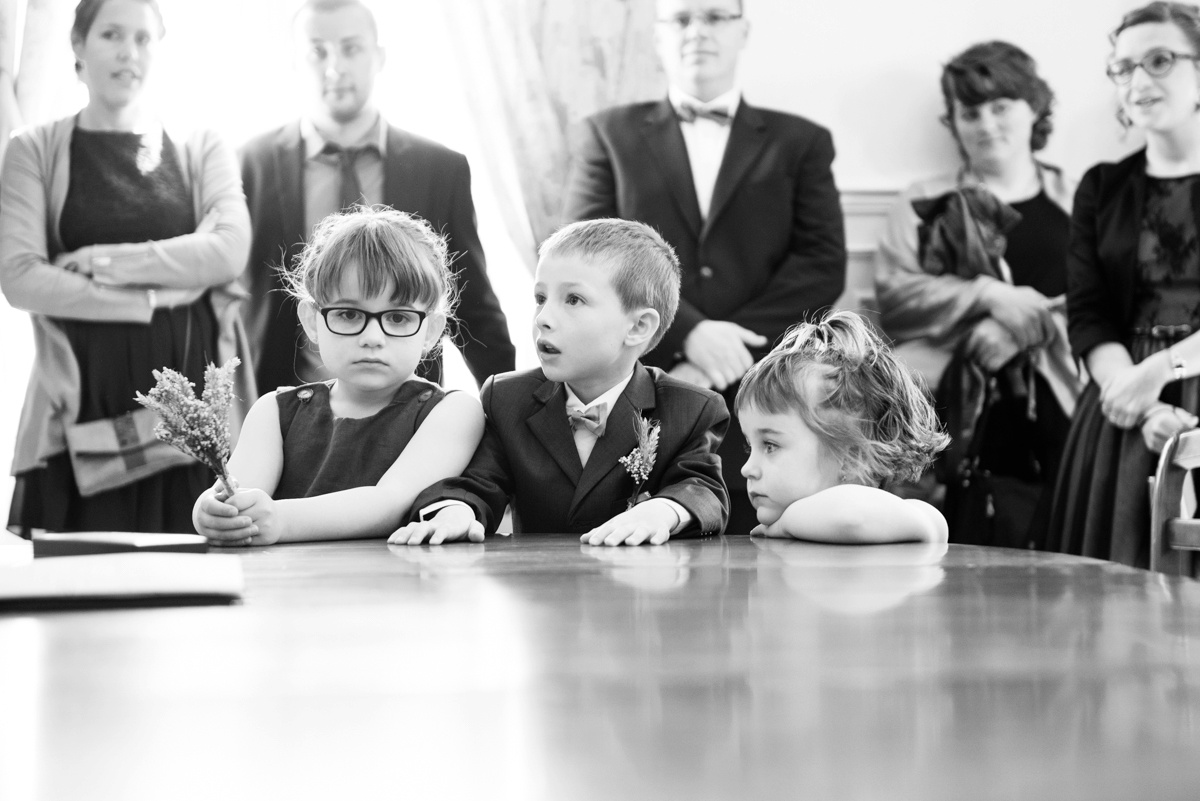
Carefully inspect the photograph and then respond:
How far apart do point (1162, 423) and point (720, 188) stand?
1570 mm

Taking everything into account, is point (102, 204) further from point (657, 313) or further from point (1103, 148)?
point (1103, 148)

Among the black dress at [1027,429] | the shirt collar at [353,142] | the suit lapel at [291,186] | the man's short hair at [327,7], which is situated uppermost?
the man's short hair at [327,7]

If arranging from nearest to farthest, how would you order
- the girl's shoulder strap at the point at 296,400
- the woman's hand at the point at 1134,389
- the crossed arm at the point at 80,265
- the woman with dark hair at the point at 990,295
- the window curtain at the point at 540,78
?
1. the girl's shoulder strap at the point at 296,400
2. the crossed arm at the point at 80,265
3. the woman's hand at the point at 1134,389
4. the window curtain at the point at 540,78
5. the woman with dark hair at the point at 990,295

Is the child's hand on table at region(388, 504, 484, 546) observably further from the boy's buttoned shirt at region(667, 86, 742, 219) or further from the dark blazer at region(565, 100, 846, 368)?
the boy's buttoned shirt at region(667, 86, 742, 219)

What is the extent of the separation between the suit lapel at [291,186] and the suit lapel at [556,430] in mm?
2097

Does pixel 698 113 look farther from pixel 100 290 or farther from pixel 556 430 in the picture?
pixel 556 430

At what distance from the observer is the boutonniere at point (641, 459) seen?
152 cm

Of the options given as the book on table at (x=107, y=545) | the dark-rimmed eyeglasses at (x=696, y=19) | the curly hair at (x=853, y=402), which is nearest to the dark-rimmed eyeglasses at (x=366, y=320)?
the curly hair at (x=853, y=402)

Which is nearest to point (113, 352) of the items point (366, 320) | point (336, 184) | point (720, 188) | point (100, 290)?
point (100, 290)

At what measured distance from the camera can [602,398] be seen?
1.69m

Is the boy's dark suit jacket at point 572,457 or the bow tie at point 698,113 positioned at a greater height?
the bow tie at point 698,113

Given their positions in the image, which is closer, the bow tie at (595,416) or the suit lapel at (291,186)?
the bow tie at (595,416)

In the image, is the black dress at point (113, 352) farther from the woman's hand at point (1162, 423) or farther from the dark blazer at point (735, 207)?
the woman's hand at point (1162, 423)

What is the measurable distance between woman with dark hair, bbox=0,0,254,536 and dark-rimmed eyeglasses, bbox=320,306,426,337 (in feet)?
6.25
